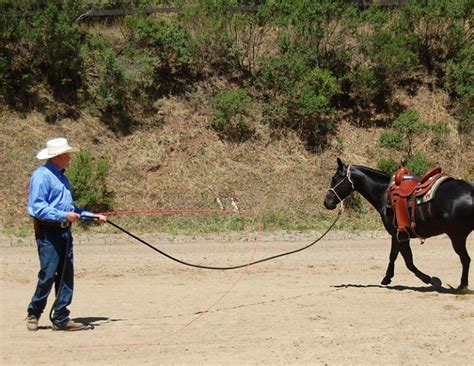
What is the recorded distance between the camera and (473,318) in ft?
27.6

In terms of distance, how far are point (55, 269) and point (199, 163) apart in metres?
12.9

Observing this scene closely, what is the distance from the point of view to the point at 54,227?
790cm

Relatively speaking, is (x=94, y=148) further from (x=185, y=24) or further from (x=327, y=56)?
(x=327, y=56)

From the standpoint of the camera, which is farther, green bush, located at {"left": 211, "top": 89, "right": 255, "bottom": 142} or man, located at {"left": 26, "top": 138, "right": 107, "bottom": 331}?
green bush, located at {"left": 211, "top": 89, "right": 255, "bottom": 142}

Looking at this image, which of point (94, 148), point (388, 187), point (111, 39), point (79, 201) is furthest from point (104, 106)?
point (388, 187)

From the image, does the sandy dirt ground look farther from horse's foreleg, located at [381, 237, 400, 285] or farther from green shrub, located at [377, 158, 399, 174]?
green shrub, located at [377, 158, 399, 174]

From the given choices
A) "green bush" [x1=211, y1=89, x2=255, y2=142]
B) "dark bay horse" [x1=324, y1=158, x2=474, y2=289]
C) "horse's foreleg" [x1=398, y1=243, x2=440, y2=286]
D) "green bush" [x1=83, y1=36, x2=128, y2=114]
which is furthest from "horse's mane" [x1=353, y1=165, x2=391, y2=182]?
"green bush" [x1=83, y1=36, x2=128, y2=114]

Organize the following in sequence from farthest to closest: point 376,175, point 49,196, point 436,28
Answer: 1. point 436,28
2. point 376,175
3. point 49,196

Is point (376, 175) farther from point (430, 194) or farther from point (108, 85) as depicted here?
point (108, 85)

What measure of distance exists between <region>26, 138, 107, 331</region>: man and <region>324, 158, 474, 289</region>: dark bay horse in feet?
15.6

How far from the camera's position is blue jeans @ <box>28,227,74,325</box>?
787 cm

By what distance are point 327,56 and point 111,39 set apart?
7.64 metres

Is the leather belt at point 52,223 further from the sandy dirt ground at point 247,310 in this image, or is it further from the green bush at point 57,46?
the green bush at point 57,46

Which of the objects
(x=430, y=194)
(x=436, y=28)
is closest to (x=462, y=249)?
(x=430, y=194)
